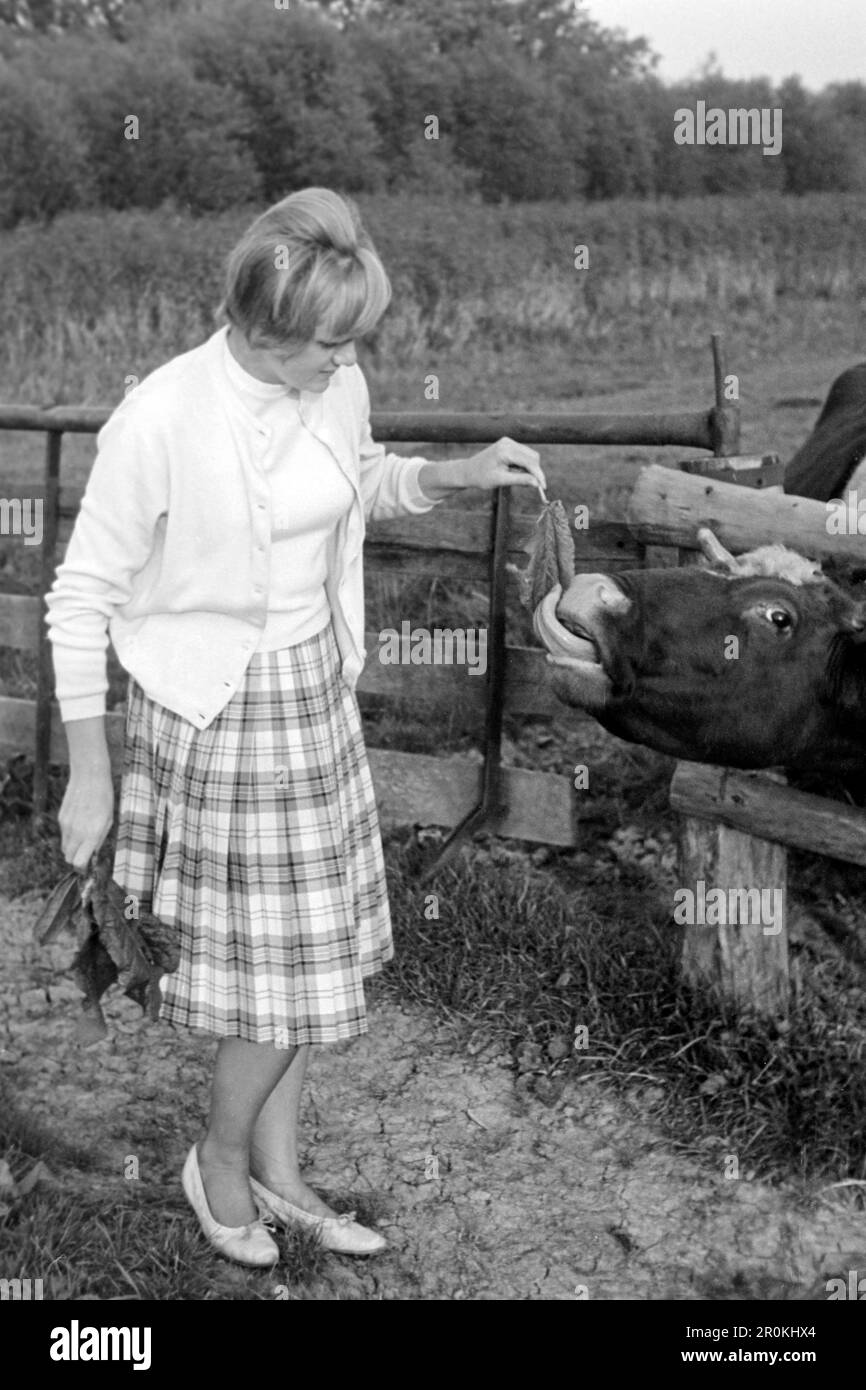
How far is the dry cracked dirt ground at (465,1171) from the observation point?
9.23ft

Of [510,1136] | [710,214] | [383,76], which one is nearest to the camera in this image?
[510,1136]

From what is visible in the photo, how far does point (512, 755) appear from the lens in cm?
499

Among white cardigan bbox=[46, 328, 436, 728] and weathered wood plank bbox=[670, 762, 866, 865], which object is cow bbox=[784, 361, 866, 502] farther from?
white cardigan bbox=[46, 328, 436, 728]

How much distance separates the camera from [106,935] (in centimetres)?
254

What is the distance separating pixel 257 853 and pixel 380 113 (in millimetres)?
→ 24925

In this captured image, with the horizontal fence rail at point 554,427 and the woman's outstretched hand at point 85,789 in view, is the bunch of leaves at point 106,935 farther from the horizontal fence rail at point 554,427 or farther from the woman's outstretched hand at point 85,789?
the horizontal fence rail at point 554,427

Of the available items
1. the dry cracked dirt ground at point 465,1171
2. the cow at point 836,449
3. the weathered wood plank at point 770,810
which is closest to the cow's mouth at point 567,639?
the weathered wood plank at point 770,810

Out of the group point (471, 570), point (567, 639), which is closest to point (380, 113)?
point (471, 570)

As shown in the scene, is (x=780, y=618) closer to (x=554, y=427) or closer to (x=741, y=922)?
(x=741, y=922)

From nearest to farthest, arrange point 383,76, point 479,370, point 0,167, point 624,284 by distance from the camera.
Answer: point 479,370 < point 624,284 < point 0,167 < point 383,76
